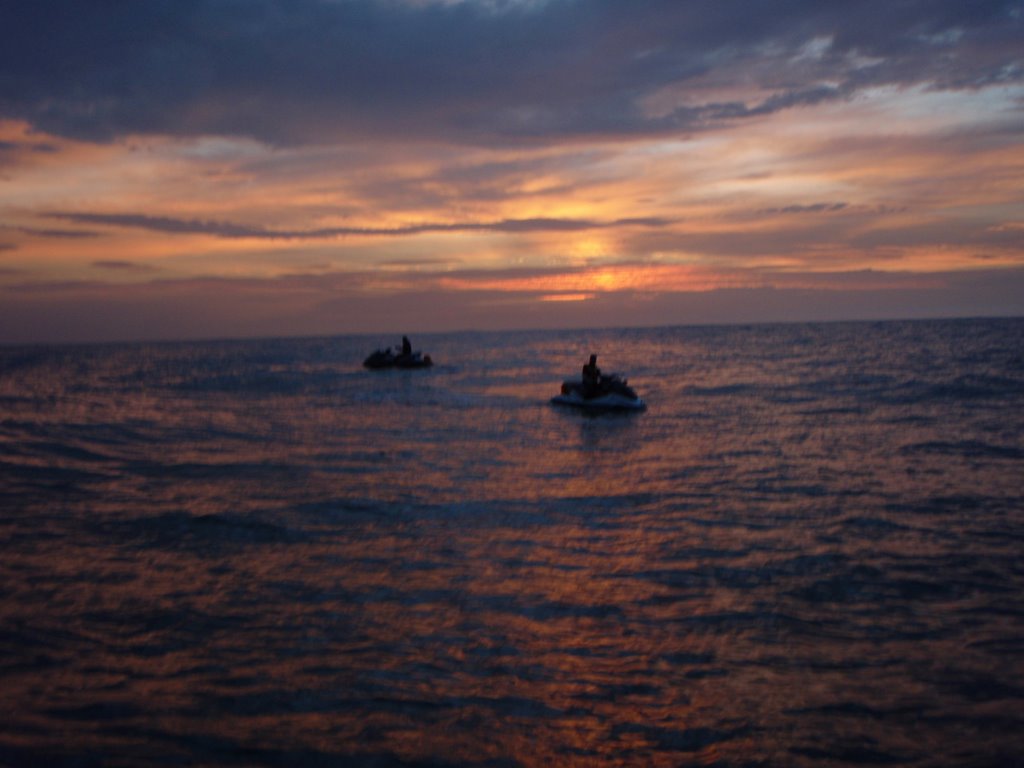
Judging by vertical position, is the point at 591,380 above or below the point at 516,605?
above

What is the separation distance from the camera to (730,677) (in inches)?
297

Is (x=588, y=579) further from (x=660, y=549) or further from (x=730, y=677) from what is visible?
(x=730, y=677)

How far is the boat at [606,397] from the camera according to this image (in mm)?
32188

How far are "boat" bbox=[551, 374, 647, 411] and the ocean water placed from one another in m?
9.60

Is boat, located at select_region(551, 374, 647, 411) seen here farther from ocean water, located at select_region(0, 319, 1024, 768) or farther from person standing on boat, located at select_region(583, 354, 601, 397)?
ocean water, located at select_region(0, 319, 1024, 768)

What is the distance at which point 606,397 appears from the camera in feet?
107

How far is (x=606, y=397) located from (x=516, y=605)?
23387mm

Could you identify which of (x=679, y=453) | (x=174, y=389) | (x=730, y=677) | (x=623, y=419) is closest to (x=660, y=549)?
(x=730, y=677)

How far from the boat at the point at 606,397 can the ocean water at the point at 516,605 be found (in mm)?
9602

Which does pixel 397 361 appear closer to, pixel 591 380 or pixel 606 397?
pixel 591 380

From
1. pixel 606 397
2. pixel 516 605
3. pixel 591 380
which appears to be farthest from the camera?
pixel 591 380

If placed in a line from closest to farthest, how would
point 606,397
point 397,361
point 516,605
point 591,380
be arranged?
point 516,605
point 606,397
point 591,380
point 397,361

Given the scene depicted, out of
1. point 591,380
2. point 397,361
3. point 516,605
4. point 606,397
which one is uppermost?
point 397,361

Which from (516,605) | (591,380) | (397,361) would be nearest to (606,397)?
(591,380)
